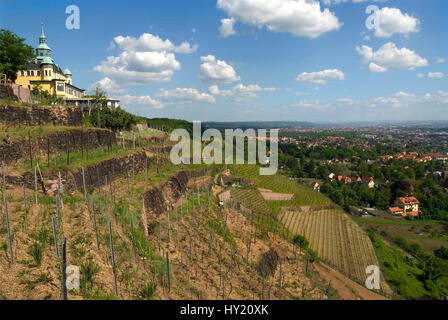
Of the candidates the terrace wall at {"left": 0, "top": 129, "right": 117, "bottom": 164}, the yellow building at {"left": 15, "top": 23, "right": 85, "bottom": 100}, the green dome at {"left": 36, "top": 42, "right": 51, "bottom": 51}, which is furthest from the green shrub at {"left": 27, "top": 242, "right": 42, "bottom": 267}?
the green dome at {"left": 36, "top": 42, "right": 51, "bottom": 51}

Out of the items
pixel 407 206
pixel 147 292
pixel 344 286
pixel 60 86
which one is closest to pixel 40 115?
pixel 60 86

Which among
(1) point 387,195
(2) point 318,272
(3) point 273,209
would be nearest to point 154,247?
(2) point 318,272

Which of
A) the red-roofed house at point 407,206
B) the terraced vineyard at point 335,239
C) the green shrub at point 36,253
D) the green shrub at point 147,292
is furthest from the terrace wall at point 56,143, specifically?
the red-roofed house at point 407,206

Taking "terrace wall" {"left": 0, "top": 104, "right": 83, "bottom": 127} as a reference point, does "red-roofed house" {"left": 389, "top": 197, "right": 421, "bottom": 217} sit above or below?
below

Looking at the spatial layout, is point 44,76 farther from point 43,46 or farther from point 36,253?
point 36,253

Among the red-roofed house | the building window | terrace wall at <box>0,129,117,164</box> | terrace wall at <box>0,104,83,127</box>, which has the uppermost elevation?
the building window

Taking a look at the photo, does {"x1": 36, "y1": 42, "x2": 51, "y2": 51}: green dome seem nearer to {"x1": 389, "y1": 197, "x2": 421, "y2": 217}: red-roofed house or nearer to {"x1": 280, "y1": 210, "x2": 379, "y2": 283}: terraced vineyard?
{"x1": 280, "y1": 210, "x2": 379, "y2": 283}: terraced vineyard

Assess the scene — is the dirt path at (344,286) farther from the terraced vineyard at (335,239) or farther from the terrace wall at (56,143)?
the terrace wall at (56,143)
